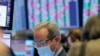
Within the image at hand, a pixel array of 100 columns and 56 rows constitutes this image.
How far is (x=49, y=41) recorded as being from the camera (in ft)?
11.4

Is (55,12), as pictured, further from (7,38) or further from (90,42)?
(90,42)

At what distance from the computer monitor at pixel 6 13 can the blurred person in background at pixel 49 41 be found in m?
1.05

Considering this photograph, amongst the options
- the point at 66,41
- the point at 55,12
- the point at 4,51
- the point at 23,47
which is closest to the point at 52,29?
A: the point at 66,41

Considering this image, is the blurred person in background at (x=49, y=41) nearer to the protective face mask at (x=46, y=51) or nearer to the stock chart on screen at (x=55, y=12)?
the protective face mask at (x=46, y=51)

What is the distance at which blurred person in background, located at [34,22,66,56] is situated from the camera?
3.40 meters

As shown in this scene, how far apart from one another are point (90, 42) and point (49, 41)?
1.67 m

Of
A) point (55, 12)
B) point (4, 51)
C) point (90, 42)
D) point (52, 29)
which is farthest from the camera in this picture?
point (55, 12)

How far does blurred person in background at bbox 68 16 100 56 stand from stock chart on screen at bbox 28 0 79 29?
259 cm

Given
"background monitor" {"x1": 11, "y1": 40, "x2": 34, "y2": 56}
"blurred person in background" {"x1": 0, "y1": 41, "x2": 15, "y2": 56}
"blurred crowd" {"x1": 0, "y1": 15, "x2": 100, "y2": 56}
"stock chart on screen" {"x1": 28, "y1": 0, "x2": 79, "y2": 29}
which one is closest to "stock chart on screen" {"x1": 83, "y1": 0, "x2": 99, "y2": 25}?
"stock chart on screen" {"x1": 28, "y1": 0, "x2": 79, "y2": 29}

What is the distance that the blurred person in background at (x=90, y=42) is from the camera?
1.80m

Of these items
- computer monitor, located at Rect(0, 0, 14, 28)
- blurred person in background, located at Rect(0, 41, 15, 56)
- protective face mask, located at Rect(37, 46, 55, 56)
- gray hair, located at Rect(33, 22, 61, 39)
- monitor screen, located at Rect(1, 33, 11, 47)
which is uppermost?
computer monitor, located at Rect(0, 0, 14, 28)

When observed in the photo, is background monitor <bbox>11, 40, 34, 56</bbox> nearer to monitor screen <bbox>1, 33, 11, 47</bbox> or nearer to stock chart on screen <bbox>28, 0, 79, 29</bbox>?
monitor screen <bbox>1, 33, 11, 47</bbox>

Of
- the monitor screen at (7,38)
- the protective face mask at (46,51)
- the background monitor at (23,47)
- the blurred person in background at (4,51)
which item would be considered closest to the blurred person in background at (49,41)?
the protective face mask at (46,51)

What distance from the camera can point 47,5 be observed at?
452cm
